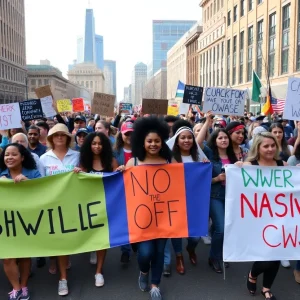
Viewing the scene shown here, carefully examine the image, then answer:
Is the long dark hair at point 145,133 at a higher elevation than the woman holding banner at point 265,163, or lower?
higher

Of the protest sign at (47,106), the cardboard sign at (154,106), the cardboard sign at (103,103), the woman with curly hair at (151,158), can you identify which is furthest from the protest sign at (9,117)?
the woman with curly hair at (151,158)

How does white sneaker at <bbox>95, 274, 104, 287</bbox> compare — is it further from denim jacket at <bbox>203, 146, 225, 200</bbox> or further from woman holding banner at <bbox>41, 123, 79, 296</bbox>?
denim jacket at <bbox>203, 146, 225, 200</bbox>

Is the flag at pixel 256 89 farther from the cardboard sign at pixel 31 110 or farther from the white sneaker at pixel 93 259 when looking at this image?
the white sneaker at pixel 93 259

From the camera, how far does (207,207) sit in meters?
4.21

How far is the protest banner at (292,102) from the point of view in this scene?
232 inches

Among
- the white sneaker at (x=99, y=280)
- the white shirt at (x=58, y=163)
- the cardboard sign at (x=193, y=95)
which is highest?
the cardboard sign at (x=193, y=95)

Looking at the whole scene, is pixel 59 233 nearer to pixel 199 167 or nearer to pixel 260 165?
pixel 199 167

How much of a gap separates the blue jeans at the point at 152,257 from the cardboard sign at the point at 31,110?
5.54m

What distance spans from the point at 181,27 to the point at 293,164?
604 ft

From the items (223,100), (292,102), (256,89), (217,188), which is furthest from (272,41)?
(217,188)

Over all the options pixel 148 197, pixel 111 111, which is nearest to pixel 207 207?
pixel 148 197

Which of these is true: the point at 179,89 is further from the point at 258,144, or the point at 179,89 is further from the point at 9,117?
the point at 258,144

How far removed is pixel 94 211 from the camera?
4.07 m

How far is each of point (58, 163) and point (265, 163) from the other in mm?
2212
